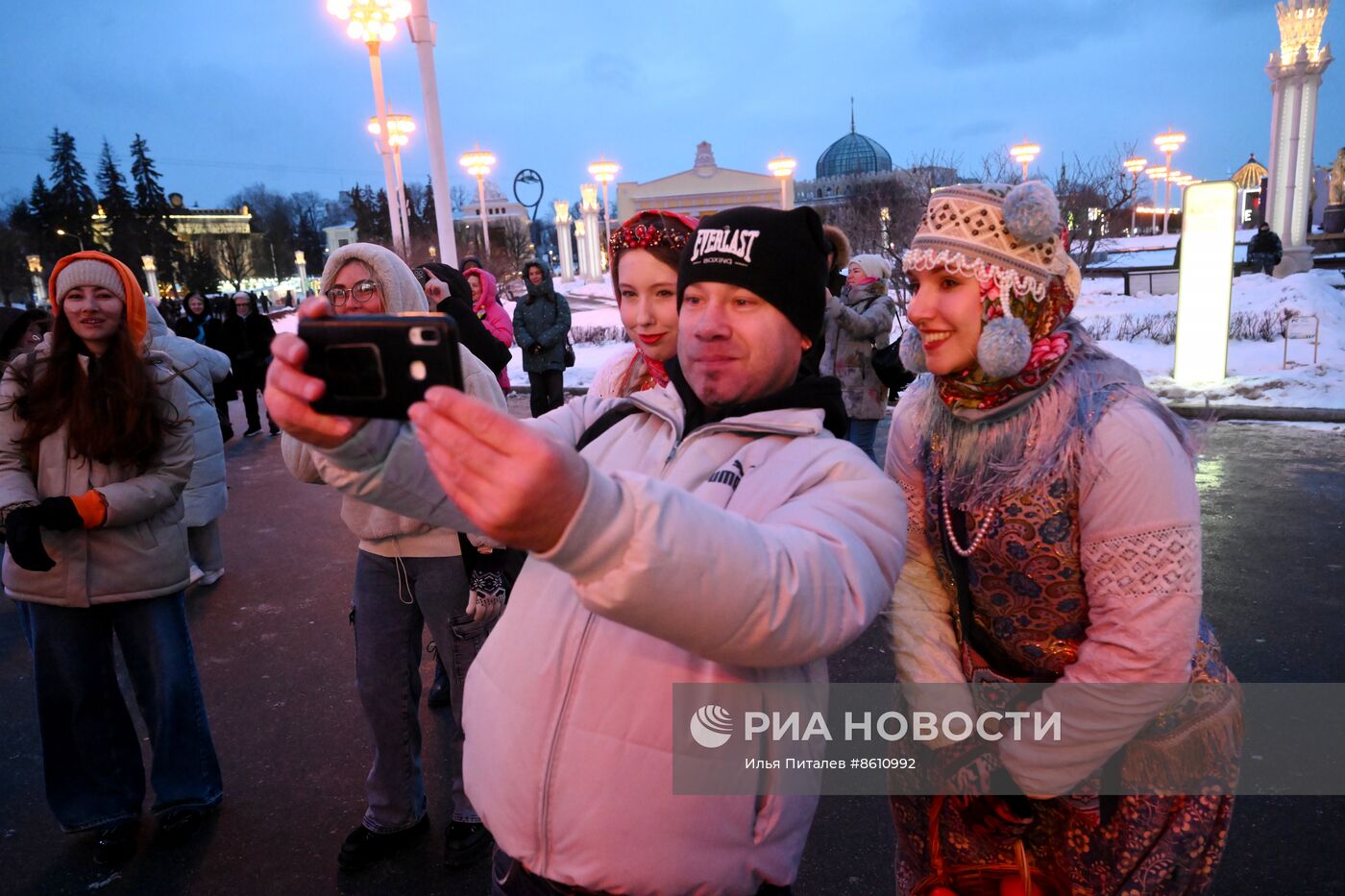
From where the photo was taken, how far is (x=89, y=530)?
125 inches

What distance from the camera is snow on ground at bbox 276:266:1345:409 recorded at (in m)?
11.4

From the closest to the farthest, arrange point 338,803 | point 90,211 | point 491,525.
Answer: point 491,525 < point 338,803 < point 90,211

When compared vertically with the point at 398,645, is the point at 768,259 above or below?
above

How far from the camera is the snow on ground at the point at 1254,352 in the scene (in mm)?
11367

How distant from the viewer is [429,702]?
4.58 m

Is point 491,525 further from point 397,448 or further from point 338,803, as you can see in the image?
point 338,803

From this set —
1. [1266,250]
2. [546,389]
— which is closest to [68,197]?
[546,389]

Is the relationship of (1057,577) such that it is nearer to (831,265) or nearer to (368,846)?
(831,265)

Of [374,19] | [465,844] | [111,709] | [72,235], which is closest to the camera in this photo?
[465,844]

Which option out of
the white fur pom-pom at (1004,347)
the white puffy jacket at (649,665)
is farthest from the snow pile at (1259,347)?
the white puffy jacket at (649,665)

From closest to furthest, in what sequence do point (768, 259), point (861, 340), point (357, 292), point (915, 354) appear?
point (768, 259), point (915, 354), point (357, 292), point (861, 340)

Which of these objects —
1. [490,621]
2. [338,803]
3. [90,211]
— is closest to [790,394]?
[490,621]

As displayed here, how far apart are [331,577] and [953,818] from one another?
555 centimetres

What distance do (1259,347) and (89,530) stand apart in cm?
1742
